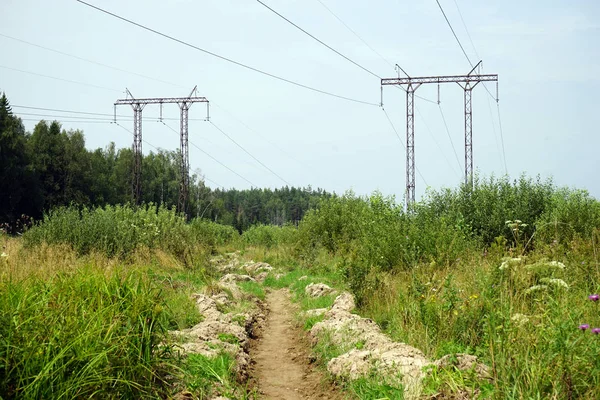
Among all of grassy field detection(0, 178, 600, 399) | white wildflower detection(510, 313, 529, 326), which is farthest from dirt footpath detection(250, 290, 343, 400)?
white wildflower detection(510, 313, 529, 326)

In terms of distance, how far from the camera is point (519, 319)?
536cm

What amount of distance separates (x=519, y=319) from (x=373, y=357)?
198 cm

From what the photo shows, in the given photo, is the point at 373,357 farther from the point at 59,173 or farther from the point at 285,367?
the point at 59,173

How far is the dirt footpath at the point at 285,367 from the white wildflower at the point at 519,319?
2259mm

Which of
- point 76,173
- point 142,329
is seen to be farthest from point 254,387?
point 76,173

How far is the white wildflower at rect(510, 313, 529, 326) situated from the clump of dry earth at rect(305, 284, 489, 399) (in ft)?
1.84

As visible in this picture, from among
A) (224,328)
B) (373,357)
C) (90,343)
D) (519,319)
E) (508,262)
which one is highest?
(508,262)

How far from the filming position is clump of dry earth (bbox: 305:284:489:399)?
5469 millimetres

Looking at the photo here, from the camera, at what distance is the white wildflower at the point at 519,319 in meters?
5.12

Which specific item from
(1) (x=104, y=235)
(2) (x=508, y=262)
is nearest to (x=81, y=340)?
(2) (x=508, y=262)

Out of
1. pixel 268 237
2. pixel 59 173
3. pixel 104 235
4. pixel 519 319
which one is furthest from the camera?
pixel 59 173

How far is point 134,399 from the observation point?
5.02 m

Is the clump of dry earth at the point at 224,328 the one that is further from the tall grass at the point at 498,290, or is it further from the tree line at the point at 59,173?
the tree line at the point at 59,173

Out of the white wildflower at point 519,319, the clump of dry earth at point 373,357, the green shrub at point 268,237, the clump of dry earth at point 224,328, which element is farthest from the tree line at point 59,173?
the white wildflower at point 519,319
